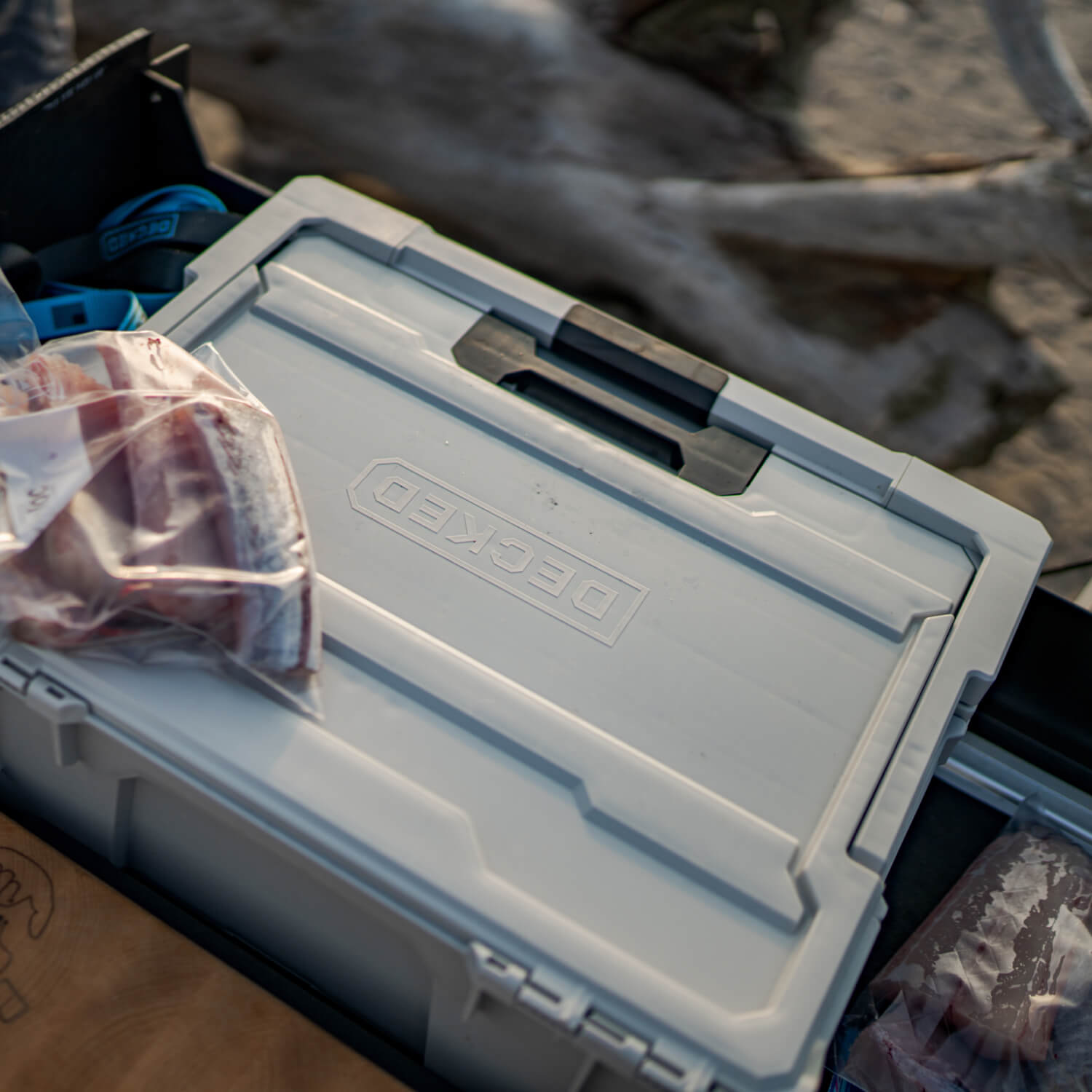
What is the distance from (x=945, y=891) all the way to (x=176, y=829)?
0.75 meters

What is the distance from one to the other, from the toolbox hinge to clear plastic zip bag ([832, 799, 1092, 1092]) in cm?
30

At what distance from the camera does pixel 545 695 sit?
29.0 inches

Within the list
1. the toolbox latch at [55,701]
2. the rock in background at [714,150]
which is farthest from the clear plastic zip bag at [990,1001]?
the rock in background at [714,150]

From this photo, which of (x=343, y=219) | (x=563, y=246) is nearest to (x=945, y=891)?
(x=343, y=219)

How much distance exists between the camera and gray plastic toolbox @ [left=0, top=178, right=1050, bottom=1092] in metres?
0.66

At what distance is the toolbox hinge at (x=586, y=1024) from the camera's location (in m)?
0.62

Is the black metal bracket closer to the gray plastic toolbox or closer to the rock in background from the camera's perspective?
the gray plastic toolbox

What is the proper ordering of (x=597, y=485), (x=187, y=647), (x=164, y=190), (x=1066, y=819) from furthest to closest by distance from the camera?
(x=164, y=190) → (x=1066, y=819) → (x=597, y=485) → (x=187, y=647)

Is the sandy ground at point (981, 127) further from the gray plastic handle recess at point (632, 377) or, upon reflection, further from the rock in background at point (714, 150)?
the gray plastic handle recess at point (632, 377)

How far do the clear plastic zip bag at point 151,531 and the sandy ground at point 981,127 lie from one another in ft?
4.29

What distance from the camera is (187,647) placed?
0.70 meters

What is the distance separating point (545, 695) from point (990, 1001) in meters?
0.48

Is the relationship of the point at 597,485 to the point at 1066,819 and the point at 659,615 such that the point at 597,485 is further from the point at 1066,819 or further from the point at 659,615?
the point at 1066,819

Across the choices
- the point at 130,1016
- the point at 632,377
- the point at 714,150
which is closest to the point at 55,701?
the point at 130,1016
